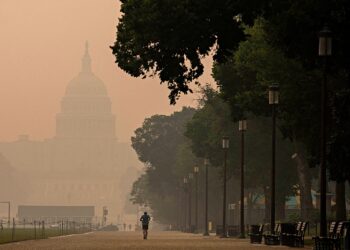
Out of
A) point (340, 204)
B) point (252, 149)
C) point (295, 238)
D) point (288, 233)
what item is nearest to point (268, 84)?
point (340, 204)

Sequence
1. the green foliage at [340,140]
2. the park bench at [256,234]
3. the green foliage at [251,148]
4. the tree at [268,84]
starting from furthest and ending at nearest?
the green foliage at [251,148], the park bench at [256,234], the tree at [268,84], the green foliage at [340,140]

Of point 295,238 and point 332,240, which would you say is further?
point 295,238

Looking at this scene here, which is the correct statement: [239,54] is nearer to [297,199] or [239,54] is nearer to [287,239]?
[287,239]

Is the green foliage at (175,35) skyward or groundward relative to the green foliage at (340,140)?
skyward

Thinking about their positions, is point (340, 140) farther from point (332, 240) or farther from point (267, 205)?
point (267, 205)

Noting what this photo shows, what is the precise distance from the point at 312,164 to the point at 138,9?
21336 millimetres

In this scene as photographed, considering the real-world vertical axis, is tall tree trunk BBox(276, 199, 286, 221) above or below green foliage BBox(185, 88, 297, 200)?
below

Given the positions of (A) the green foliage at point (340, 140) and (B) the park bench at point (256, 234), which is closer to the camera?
(A) the green foliage at point (340, 140)

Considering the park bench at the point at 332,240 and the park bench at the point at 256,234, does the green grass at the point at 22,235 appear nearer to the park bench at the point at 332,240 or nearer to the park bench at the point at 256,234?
the park bench at the point at 256,234

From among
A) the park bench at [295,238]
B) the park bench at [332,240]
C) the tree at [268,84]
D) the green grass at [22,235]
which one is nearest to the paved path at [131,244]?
the park bench at [295,238]

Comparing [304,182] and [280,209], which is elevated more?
[304,182]

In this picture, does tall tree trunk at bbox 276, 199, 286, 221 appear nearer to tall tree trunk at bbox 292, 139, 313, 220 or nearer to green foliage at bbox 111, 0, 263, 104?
tall tree trunk at bbox 292, 139, 313, 220

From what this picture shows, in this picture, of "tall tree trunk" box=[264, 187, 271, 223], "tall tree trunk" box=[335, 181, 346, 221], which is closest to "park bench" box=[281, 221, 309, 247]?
"tall tree trunk" box=[335, 181, 346, 221]

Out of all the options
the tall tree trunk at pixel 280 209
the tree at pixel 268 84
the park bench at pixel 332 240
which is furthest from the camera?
the tall tree trunk at pixel 280 209
